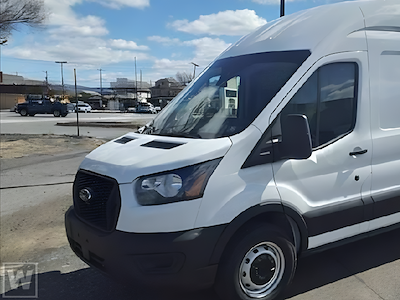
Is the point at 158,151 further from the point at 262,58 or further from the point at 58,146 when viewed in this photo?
the point at 58,146

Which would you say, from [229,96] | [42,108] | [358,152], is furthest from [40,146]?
[42,108]

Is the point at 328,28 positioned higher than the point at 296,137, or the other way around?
the point at 328,28

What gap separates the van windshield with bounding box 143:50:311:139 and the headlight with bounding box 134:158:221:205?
44 cm

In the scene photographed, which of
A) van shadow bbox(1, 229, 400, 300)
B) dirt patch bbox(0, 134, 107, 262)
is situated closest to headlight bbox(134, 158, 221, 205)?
van shadow bbox(1, 229, 400, 300)

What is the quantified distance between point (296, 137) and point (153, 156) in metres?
1.13

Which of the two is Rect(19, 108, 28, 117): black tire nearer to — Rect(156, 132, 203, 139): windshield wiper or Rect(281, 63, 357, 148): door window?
Rect(156, 132, 203, 139): windshield wiper

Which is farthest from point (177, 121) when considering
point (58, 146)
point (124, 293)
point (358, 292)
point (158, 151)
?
point (58, 146)

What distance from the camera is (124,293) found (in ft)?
11.5

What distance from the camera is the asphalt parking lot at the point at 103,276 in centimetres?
341

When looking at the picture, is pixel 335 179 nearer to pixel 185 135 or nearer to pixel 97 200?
pixel 185 135

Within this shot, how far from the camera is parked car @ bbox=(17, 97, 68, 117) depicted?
37.8 metres

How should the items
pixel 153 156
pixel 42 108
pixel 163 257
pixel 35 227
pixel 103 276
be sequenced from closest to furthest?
pixel 163 257, pixel 153 156, pixel 103 276, pixel 35 227, pixel 42 108

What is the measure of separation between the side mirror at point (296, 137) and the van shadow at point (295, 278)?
1378mm

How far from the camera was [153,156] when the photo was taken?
2871mm
